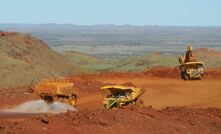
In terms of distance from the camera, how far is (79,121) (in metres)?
22.7

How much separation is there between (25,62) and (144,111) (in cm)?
3187

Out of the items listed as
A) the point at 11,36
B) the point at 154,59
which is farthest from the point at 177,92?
the point at 154,59

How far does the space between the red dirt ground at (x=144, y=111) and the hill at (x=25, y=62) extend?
6.34 meters

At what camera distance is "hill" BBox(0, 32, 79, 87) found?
50.8 m

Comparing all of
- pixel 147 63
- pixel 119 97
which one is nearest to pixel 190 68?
pixel 119 97

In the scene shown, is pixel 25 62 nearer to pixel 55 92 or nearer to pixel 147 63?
pixel 147 63

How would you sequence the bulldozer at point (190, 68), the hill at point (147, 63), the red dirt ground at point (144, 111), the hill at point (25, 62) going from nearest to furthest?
the red dirt ground at point (144, 111) < the bulldozer at point (190, 68) < the hill at point (25, 62) < the hill at point (147, 63)

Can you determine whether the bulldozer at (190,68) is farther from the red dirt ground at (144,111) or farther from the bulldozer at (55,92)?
the bulldozer at (55,92)

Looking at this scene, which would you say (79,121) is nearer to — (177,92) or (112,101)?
(112,101)

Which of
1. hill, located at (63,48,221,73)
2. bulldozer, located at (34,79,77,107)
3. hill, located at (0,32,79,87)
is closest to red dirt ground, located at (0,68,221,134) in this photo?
bulldozer, located at (34,79,77,107)

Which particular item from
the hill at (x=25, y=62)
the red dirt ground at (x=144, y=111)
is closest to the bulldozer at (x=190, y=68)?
the red dirt ground at (x=144, y=111)

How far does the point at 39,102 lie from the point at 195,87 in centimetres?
1437

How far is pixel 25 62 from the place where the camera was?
56.6 metres

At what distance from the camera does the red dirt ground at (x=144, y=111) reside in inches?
854
